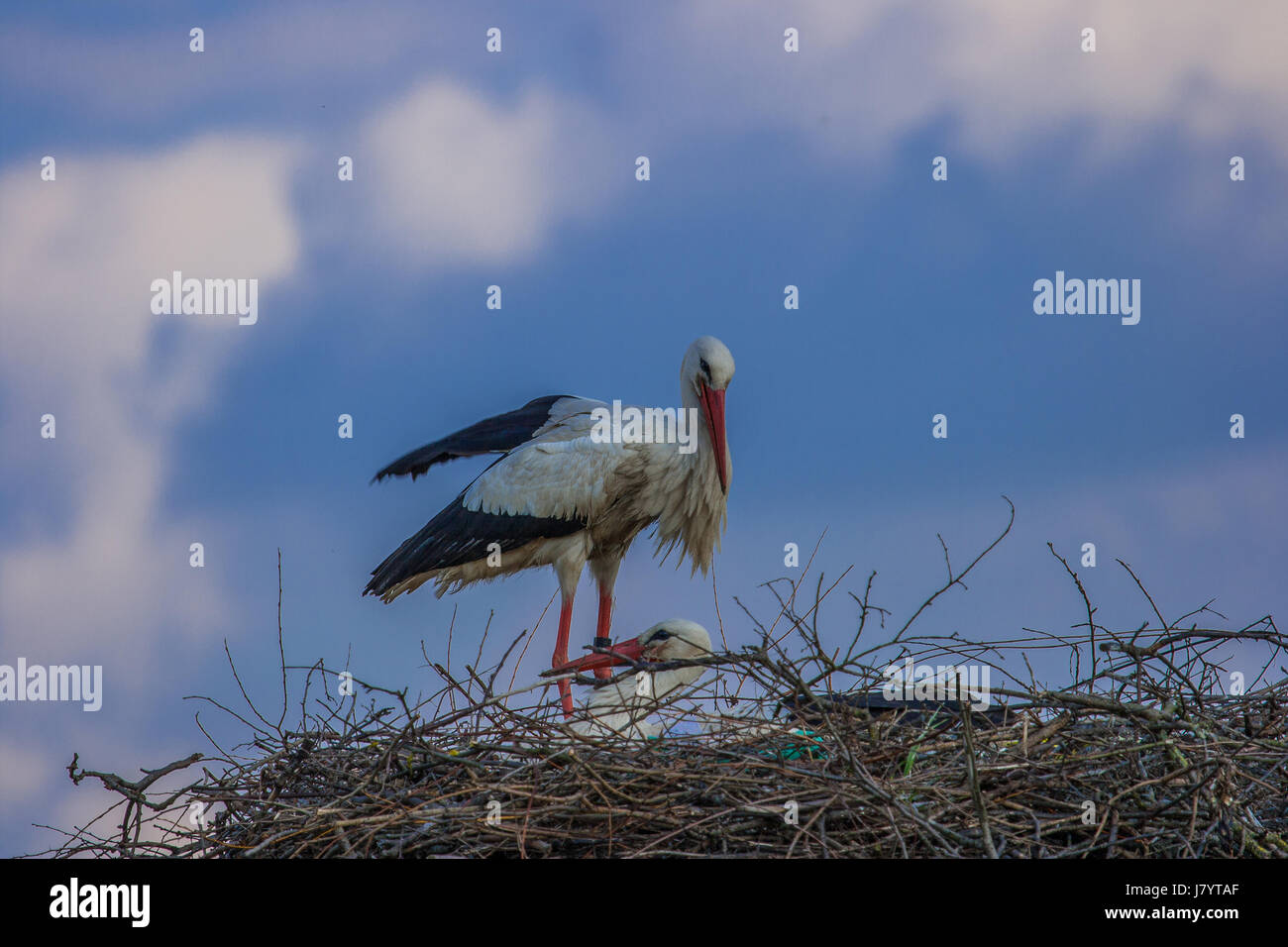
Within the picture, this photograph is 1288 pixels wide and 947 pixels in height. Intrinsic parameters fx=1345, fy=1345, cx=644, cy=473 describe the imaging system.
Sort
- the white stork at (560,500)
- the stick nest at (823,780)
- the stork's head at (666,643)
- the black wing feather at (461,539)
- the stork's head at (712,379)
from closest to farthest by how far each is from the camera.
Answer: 1. the stick nest at (823,780)
2. the stork's head at (666,643)
3. the stork's head at (712,379)
4. the white stork at (560,500)
5. the black wing feather at (461,539)

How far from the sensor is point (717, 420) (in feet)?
20.1

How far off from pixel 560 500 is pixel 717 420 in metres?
0.93

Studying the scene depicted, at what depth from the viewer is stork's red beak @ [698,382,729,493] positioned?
20.0 ft

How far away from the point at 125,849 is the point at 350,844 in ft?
2.33

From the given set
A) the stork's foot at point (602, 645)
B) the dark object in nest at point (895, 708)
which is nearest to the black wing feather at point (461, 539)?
the stork's foot at point (602, 645)

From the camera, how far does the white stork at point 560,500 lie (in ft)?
21.3

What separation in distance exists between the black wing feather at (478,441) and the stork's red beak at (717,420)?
0.98 metres

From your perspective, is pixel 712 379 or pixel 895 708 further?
pixel 712 379

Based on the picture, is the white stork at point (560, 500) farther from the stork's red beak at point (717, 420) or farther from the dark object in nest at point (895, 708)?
the dark object in nest at point (895, 708)

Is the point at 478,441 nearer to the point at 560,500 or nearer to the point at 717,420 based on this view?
the point at 560,500

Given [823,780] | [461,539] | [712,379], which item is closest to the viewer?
[823,780]

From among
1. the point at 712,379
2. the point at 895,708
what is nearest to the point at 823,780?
the point at 895,708
